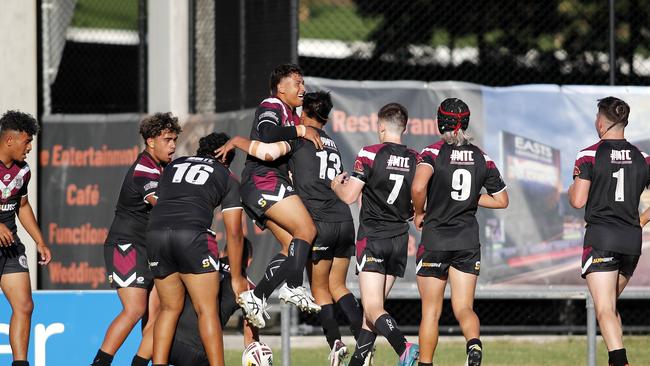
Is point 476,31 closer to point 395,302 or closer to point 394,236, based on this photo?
point 395,302

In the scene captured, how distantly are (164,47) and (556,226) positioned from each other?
5865 mm

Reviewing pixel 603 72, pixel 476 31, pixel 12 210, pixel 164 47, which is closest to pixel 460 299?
pixel 12 210

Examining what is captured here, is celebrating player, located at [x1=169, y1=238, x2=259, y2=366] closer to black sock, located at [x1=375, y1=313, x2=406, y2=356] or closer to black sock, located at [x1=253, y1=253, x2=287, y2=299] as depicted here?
black sock, located at [x1=253, y1=253, x2=287, y2=299]

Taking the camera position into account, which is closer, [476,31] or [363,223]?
[363,223]

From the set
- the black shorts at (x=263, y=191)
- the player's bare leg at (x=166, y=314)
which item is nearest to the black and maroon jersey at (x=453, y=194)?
the black shorts at (x=263, y=191)

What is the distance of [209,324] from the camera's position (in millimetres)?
9750

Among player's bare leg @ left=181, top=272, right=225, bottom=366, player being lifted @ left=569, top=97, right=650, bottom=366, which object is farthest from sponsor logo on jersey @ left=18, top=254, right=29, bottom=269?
player being lifted @ left=569, top=97, right=650, bottom=366

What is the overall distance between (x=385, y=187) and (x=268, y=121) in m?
1.15

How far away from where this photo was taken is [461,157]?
10.1m

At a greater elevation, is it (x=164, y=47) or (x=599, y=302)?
(x=164, y=47)

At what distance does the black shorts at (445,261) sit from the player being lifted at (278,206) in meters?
0.90

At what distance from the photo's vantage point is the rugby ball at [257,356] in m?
10.0

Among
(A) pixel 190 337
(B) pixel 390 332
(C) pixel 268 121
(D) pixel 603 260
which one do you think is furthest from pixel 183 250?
(D) pixel 603 260

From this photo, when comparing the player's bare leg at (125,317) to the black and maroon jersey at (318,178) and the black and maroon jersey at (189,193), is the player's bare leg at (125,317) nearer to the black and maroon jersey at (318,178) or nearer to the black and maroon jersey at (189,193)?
the black and maroon jersey at (189,193)
